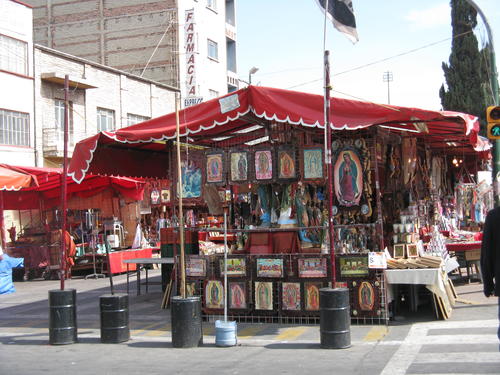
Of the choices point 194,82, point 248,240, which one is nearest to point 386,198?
point 248,240

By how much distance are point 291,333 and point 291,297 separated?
90 centimetres

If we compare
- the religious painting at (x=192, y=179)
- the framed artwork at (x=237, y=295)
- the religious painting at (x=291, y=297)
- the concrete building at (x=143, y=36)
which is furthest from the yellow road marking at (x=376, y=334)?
the concrete building at (x=143, y=36)

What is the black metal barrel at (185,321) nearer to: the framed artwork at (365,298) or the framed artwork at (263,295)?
the framed artwork at (263,295)

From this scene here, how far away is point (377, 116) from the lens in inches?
404

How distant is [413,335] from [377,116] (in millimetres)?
3478

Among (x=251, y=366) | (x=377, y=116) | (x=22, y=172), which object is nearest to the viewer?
(x=251, y=366)

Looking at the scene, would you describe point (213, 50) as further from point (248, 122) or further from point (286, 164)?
point (286, 164)

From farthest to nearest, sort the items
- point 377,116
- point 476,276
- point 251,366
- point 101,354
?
point 476,276, point 377,116, point 101,354, point 251,366

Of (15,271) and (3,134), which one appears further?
(3,134)

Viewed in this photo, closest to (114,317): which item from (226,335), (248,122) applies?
(226,335)

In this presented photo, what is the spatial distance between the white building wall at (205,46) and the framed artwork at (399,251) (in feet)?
97.3

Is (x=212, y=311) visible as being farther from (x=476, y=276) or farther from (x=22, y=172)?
(x=22, y=172)

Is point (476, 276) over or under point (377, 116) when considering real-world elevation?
under

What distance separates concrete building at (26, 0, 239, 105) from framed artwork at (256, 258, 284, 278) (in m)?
29.7
